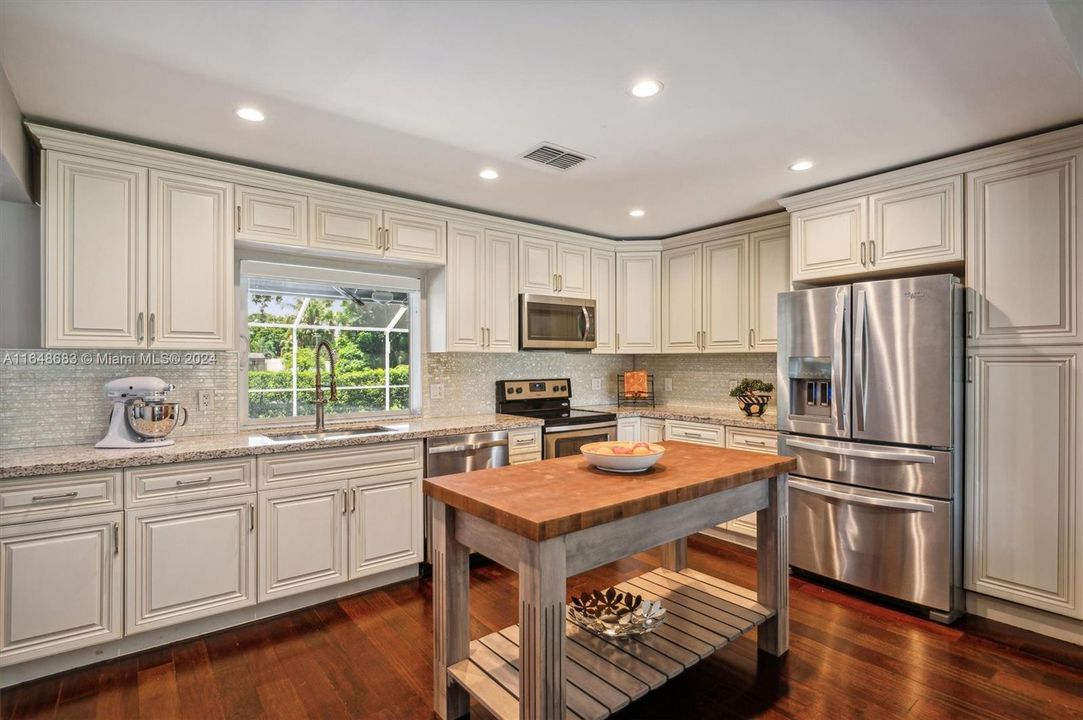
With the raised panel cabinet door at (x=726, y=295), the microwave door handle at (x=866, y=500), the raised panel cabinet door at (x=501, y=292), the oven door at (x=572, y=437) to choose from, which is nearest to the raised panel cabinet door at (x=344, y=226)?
the raised panel cabinet door at (x=501, y=292)

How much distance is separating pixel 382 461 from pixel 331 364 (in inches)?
33.7

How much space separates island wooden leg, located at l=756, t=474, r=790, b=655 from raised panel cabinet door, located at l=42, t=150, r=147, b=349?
312cm

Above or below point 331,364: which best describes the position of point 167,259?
above

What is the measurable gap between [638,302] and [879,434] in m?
2.33

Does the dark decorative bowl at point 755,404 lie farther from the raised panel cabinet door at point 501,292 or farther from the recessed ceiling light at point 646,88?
the recessed ceiling light at point 646,88

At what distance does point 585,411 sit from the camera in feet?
15.2

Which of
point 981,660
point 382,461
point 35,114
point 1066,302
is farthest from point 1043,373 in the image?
point 35,114

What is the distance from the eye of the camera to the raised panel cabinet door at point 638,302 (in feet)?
16.0

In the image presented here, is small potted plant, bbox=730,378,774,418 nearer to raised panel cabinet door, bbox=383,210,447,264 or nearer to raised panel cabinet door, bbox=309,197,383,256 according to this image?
raised panel cabinet door, bbox=383,210,447,264

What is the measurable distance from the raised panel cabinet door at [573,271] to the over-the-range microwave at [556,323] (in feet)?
0.28

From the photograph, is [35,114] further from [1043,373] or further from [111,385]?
[1043,373]

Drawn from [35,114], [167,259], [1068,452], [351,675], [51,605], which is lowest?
[351,675]

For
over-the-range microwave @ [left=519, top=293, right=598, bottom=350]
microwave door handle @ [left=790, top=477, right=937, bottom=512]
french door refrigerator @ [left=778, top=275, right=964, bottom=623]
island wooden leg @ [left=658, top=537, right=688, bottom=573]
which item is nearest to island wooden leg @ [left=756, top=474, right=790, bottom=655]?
island wooden leg @ [left=658, top=537, right=688, bottom=573]

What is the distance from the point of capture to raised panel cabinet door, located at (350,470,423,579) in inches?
123
